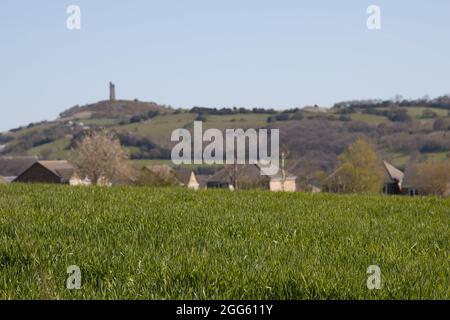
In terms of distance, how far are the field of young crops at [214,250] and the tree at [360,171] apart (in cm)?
8385

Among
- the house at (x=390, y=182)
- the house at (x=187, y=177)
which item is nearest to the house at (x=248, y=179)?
the house at (x=187, y=177)

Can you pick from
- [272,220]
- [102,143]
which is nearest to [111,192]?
[272,220]

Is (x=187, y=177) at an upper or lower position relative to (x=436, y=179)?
lower

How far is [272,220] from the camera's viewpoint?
12898 millimetres

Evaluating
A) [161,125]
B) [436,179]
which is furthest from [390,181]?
[161,125]

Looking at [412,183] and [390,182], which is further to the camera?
[390,182]

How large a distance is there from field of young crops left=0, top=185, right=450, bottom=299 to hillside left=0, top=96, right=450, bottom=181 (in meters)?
103

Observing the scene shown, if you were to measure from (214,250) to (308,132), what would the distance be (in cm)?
14812

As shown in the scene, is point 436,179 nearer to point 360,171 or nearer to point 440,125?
point 360,171

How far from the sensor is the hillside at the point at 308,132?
14641 centimetres

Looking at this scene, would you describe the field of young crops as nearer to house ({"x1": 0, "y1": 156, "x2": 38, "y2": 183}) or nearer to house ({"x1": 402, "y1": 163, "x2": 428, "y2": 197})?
house ({"x1": 402, "y1": 163, "x2": 428, "y2": 197})

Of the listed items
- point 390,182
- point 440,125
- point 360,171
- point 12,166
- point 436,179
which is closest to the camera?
point 360,171

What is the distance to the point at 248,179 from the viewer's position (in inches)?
3819

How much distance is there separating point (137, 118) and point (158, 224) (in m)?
189
